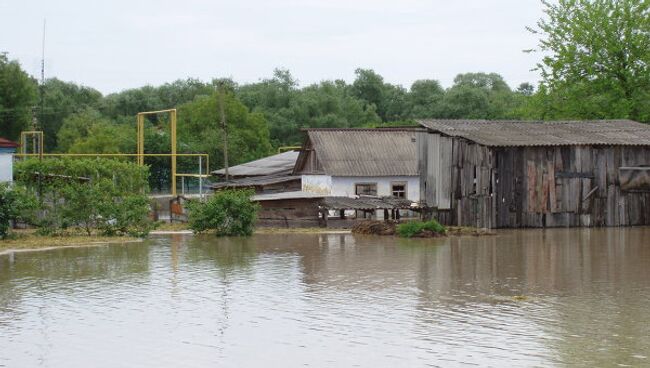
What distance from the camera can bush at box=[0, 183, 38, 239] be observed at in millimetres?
34694

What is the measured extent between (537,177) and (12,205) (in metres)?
21.2

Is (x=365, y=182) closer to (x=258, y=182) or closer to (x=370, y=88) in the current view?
(x=258, y=182)

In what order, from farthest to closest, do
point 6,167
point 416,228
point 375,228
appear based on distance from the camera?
point 6,167 → point 375,228 → point 416,228

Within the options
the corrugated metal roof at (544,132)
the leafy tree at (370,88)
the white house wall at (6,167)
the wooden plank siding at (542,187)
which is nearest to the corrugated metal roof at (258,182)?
the corrugated metal roof at (544,132)

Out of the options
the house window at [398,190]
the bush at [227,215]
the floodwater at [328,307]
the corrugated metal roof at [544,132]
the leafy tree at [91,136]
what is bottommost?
the floodwater at [328,307]

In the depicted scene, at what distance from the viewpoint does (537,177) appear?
41281 millimetres

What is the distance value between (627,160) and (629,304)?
24.6 metres

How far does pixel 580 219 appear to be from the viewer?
41.9 metres

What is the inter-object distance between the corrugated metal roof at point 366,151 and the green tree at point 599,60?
1198 cm

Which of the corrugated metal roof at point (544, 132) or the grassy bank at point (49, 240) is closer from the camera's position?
the grassy bank at point (49, 240)

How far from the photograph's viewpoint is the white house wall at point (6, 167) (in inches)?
1526

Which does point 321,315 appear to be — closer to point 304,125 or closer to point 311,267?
point 311,267

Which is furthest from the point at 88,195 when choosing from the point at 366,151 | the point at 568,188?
the point at 568,188

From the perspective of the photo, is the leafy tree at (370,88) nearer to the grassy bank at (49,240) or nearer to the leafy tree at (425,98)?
the leafy tree at (425,98)
